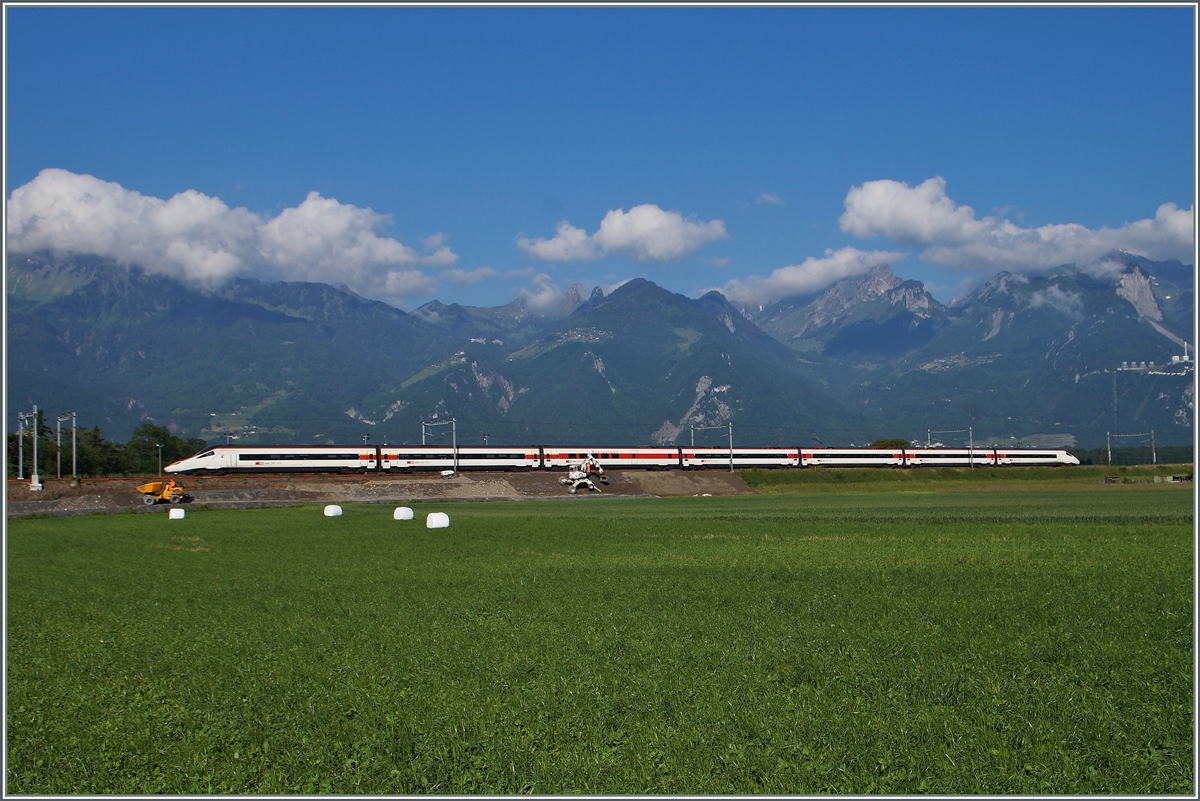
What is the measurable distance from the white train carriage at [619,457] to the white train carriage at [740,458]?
1773 mm

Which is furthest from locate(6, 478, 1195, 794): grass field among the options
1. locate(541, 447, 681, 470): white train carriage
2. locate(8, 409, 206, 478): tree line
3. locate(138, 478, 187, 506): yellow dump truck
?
locate(8, 409, 206, 478): tree line

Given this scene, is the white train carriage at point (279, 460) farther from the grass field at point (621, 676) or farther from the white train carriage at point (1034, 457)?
the white train carriage at point (1034, 457)

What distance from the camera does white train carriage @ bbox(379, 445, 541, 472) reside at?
297ft

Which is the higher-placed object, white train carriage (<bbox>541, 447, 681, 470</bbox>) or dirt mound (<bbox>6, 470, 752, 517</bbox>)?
white train carriage (<bbox>541, 447, 681, 470</bbox>)

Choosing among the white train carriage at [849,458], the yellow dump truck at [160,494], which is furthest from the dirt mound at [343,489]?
the white train carriage at [849,458]

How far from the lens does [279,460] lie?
85.6 meters

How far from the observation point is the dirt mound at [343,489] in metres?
63.3

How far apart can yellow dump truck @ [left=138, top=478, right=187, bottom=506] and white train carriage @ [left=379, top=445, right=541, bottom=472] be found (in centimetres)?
2553

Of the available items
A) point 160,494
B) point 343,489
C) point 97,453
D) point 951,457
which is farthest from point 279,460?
point 951,457

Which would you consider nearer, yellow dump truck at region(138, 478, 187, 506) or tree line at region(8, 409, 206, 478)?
yellow dump truck at region(138, 478, 187, 506)

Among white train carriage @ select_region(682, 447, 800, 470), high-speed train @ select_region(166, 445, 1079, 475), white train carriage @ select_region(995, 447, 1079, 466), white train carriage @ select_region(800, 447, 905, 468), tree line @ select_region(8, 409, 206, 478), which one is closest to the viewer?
high-speed train @ select_region(166, 445, 1079, 475)

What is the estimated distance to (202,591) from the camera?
20578 mm

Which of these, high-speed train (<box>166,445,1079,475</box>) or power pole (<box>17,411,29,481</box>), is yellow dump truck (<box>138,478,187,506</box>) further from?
high-speed train (<box>166,445,1079,475</box>)

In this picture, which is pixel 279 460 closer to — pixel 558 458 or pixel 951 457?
pixel 558 458
